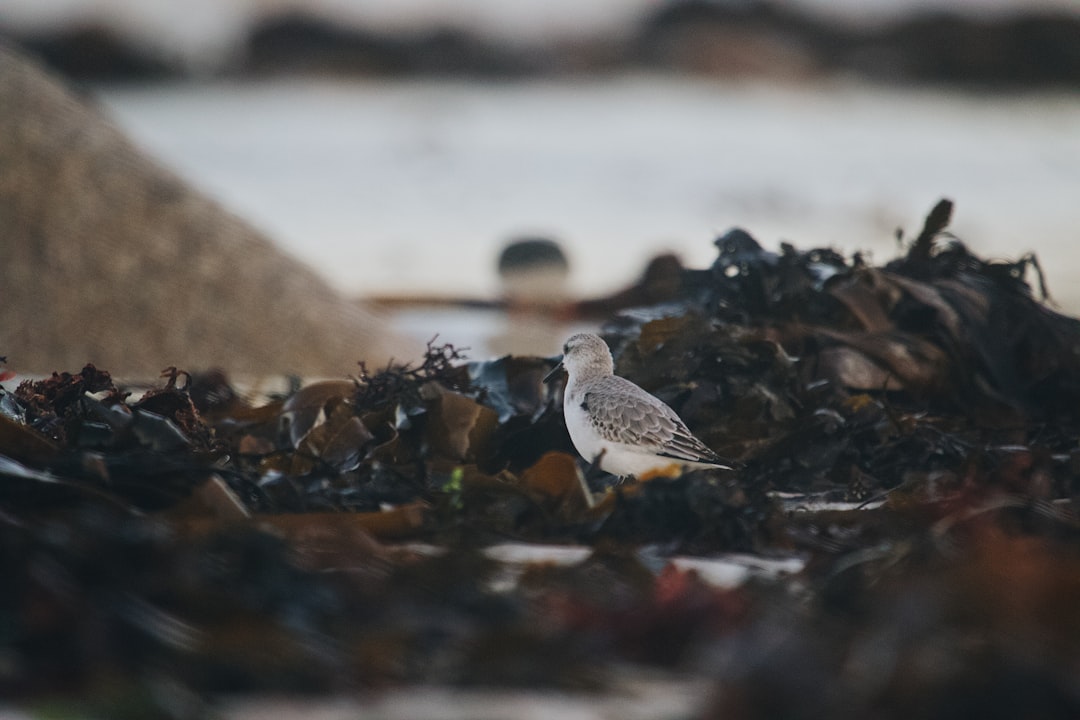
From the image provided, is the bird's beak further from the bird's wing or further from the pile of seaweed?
the bird's wing

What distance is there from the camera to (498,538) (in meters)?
1.85

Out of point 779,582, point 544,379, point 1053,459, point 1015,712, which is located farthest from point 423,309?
point 1015,712

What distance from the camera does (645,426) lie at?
234 cm

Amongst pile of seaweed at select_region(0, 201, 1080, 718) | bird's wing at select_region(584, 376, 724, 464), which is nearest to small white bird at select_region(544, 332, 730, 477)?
bird's wing at select_region(584, 376, 724, 464)

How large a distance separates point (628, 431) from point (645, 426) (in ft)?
0.12

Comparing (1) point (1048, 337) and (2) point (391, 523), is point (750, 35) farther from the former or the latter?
(2) point (391, 523)

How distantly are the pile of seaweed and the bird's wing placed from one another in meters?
0.14

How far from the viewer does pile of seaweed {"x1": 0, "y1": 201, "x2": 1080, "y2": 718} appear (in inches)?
49.0

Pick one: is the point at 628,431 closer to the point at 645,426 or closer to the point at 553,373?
the point at 645,426

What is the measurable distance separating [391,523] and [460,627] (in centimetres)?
53

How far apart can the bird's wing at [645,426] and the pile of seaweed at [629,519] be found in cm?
14

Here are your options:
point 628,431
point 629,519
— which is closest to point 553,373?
point 628,431

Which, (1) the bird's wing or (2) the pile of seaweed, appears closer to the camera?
(2) the pile of seaweed

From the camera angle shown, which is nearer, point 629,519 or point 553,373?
point 629,519
